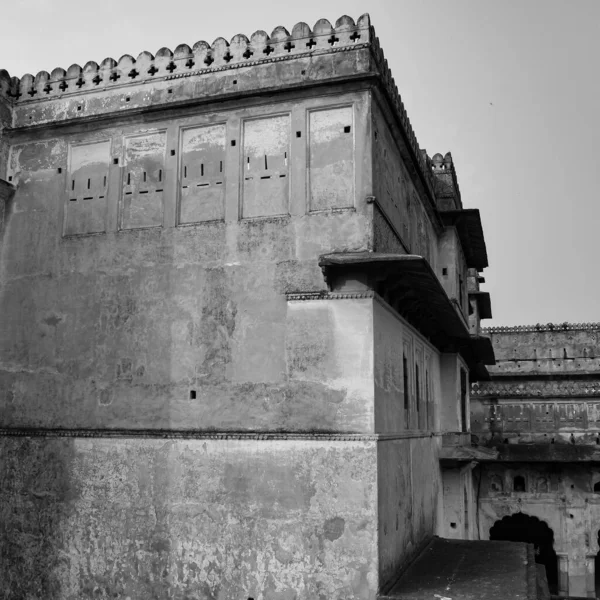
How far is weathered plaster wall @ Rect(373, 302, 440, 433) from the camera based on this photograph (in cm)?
853

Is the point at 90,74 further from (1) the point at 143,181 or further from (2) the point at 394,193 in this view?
(2) the point at 394,193

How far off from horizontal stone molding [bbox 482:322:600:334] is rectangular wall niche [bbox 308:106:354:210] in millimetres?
18287

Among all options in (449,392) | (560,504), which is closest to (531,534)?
(560,504)

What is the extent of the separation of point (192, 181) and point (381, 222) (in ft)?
8.85

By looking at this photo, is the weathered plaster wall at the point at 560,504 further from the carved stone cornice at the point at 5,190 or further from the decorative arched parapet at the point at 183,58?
the carved stone cornice at the point at 5,190

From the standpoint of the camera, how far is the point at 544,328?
25.0 metres

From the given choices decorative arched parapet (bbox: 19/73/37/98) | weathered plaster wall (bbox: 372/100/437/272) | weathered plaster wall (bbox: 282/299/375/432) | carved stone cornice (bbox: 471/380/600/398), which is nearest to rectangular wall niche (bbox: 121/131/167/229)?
decorative arched parapet (bbox: 19/73/37/98)

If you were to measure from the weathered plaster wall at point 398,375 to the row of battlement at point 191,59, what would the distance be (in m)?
3.71

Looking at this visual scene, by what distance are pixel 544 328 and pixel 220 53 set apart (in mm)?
19006

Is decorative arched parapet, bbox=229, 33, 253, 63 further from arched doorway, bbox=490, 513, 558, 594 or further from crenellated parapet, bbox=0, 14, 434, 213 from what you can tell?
arched doorway, bbox=490, 513, 558, 594

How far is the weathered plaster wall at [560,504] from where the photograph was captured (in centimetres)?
1916

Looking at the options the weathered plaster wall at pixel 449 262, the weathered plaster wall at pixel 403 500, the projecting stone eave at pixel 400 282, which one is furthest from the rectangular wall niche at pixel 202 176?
the weathered plaster wall at pixel 449 262

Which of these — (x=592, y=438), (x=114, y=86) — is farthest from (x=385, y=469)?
(x=592, y=438)

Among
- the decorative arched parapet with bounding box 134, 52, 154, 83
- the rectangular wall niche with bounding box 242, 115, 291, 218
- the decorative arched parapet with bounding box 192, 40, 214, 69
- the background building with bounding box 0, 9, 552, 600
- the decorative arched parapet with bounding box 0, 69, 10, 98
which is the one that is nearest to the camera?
the background building with bounding box 0, 9, 552, 600
